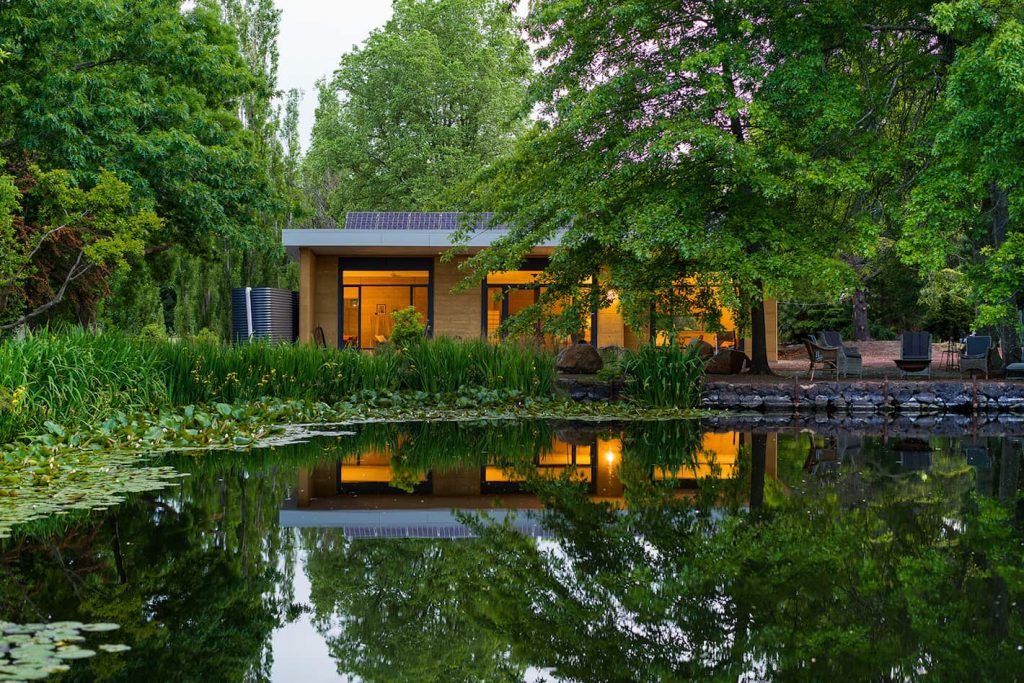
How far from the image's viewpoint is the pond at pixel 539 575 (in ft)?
10.5

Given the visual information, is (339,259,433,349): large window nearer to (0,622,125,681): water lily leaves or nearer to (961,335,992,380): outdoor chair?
(961,335,992,380): outdoor chair

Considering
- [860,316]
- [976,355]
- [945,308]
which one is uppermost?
[945,308]

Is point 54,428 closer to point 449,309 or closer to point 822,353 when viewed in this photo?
point 822,353

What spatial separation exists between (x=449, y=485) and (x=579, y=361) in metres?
9.49

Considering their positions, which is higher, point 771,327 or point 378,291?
point 378,291

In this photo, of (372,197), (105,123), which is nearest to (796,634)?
(105,123)

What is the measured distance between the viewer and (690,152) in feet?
42.2

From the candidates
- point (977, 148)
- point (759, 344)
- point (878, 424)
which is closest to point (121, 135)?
point (759, 344)

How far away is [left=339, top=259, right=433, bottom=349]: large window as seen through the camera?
2197 centimetres

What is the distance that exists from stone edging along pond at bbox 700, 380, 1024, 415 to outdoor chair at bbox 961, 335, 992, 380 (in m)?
1.10

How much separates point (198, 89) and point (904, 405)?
49.7 ft

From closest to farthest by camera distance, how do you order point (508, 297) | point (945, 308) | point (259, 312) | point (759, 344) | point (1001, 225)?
point (1001, 225), point (759, 344), point (259, 312), point (508, 297), point (945, 308)

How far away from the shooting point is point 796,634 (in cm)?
340

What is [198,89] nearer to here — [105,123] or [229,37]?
[229,37]
